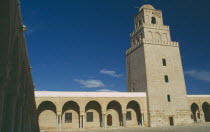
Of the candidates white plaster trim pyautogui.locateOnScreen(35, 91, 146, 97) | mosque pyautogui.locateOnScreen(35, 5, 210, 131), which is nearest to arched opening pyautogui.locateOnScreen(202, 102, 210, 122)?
mosque pyautogui.locateOnScreen(35, 5, 210, 131)

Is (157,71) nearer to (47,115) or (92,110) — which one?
(92,110)

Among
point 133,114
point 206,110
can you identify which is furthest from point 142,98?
point 206,110

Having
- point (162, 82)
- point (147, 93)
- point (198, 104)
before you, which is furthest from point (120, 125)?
point (198, 104)

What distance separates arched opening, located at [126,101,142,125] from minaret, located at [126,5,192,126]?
5.82 ft

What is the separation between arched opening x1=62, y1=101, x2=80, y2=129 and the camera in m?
24.7

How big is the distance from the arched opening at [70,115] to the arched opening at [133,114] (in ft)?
22.6

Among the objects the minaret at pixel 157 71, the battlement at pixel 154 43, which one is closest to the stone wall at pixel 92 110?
the minaret at pixel 157 71

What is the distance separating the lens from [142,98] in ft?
89.5

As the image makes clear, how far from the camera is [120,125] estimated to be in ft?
89.0

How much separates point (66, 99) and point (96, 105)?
4434 millimetres

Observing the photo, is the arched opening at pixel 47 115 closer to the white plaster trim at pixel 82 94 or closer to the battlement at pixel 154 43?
the white plaster trim at pixel 82 94

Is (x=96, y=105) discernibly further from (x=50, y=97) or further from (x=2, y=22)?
(x=2, y=22)

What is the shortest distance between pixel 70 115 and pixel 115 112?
6.00 meters

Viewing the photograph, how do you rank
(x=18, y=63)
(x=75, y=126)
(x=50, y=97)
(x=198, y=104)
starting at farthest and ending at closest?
(x=198, y=104) < (x=75, y=126) < (x=50, y=97) < (x=18, y=63)
